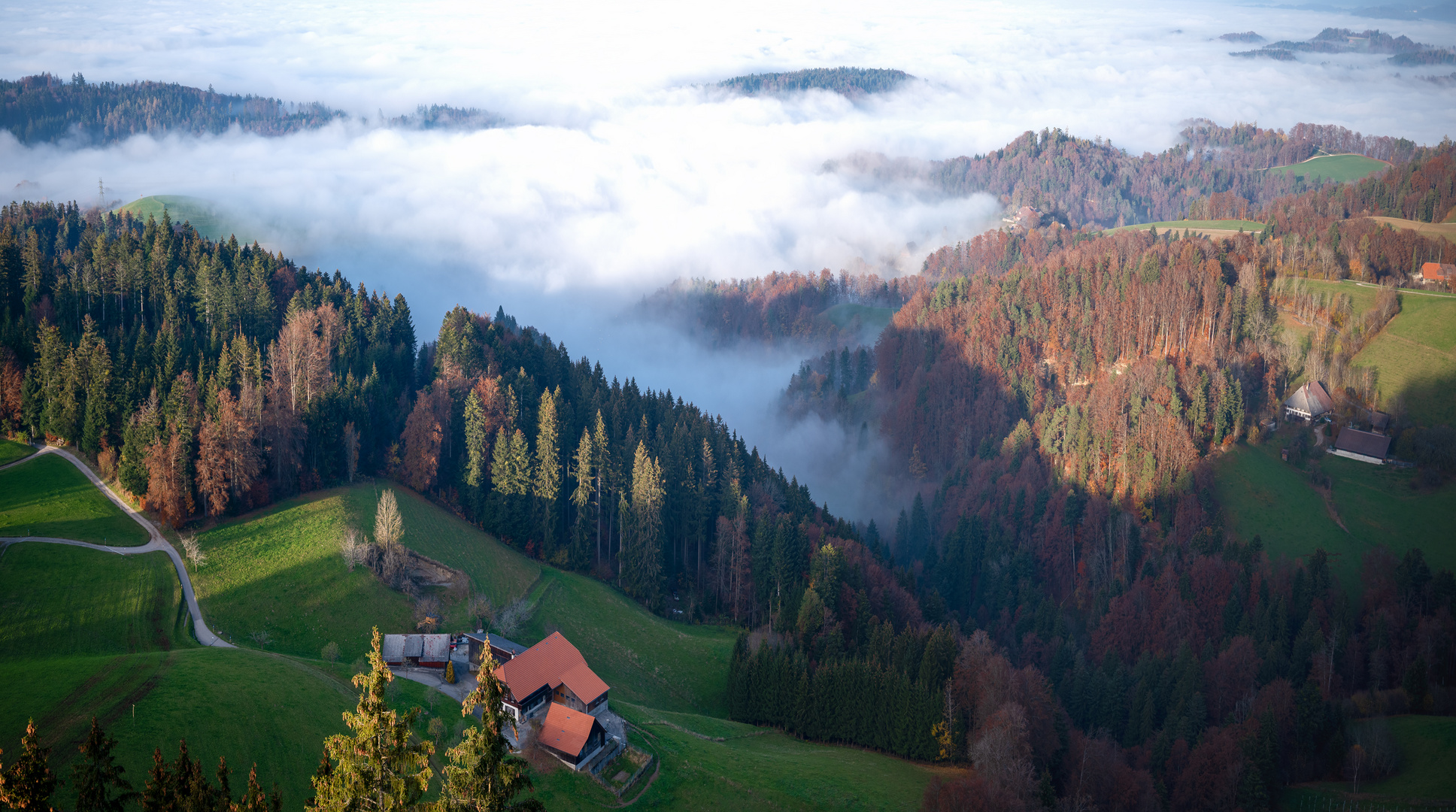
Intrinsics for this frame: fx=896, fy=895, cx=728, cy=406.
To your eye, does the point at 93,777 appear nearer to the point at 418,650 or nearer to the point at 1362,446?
the point at 418,650

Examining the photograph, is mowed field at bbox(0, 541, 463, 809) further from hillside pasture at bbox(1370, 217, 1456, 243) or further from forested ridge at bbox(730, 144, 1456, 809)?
hillside pasture at bbox(1370, 217, 1456, 243)

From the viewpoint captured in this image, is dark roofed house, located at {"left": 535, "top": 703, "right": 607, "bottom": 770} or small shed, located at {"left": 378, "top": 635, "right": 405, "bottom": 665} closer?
dark roofed house, located at {"left": 535, "top": 703, "right": 607, "bottom": 770}

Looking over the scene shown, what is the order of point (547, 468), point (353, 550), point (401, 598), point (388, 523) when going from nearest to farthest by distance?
point (401, 598), point (353, 550), point (388, 523), point (547, 468)

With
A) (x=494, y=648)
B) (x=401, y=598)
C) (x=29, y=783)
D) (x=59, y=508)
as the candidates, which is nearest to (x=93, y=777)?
(x=29, y=783)

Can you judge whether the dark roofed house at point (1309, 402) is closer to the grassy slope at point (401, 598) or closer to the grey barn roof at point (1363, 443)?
the grey barn roof at point (1363, 443)

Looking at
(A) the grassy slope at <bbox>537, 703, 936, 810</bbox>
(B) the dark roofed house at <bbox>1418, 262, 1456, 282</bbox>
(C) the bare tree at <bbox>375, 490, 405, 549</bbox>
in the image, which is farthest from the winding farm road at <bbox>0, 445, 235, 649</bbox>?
(B) the dark roofed house at <bbox>1418, 262, 1456, 282</bbox>

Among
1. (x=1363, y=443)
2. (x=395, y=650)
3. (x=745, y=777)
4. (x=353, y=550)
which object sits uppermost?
(x=1363, y=443)

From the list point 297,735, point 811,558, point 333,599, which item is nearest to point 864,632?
point 811,558
